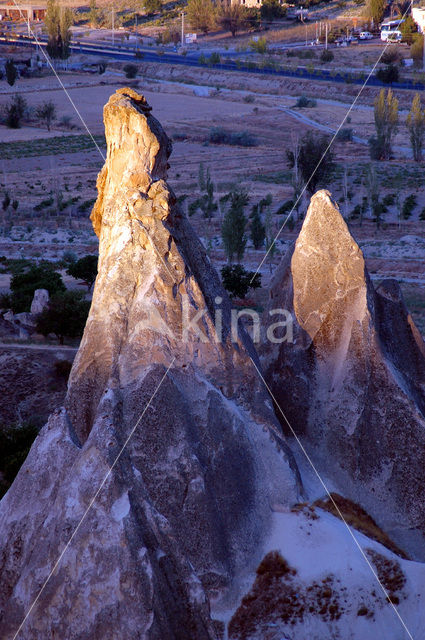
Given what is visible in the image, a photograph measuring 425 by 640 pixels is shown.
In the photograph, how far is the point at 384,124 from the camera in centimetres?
5866

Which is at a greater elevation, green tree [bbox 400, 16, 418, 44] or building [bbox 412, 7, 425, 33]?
building [bbox 412, 7, 425, 33]

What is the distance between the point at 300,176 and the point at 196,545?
43.4m

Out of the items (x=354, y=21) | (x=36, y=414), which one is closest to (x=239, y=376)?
(x=36, y=414)

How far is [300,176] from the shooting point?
164 ft

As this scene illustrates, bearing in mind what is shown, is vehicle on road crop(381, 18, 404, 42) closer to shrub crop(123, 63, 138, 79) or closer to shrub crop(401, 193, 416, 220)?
shrub crop(123, 63, 138, 79)

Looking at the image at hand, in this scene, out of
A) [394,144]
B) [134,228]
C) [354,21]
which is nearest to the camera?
[134,228]

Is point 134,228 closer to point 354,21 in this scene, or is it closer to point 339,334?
point 339,334

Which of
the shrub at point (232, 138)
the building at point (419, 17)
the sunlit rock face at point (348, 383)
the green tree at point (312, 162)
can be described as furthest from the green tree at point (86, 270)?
the building at point (419, 17)

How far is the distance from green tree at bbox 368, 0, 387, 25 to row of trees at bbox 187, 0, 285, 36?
51.0ft

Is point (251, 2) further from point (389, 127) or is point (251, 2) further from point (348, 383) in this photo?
point (348, 383)

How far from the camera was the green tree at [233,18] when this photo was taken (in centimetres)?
11056

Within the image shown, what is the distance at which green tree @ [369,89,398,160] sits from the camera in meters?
58.3

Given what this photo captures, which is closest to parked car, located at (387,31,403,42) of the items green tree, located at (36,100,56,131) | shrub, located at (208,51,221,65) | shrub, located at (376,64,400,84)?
shrub, located at (376,64,400,84)

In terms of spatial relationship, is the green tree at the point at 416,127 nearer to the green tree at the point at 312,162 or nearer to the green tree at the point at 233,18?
the green tree at the point at 312,162
